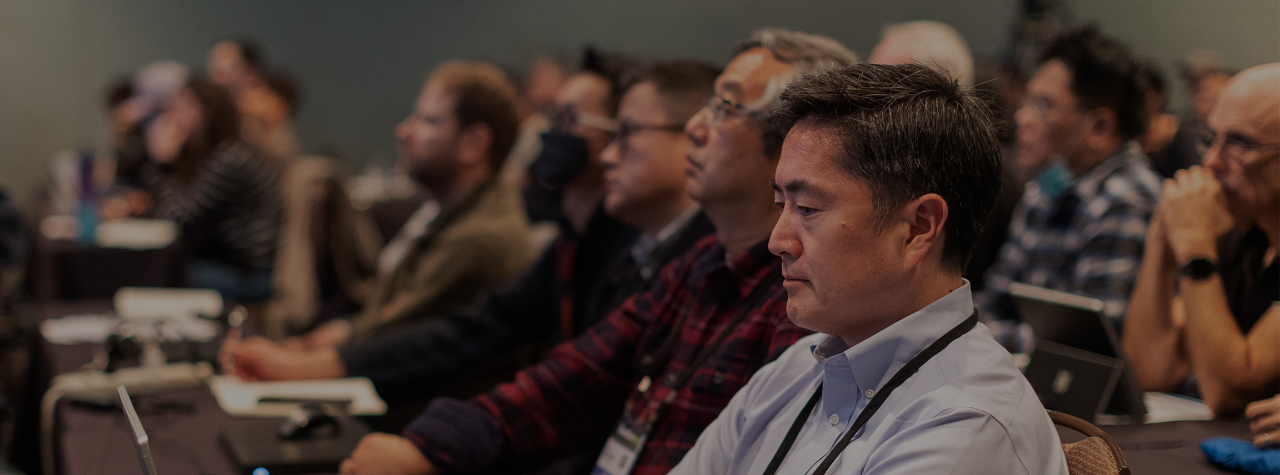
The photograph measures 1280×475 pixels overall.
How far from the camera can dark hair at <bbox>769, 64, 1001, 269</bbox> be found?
109 centimetres

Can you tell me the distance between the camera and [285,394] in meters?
2.19

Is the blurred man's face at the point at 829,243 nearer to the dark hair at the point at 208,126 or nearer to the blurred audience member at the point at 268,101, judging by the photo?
the dark hair at the point at 208,126

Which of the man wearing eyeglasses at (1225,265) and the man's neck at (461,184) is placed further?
the man's neck at (461,184)

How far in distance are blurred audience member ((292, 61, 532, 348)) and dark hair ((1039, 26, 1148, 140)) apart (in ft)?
5.63

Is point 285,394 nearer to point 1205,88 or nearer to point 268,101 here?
point 1205,88

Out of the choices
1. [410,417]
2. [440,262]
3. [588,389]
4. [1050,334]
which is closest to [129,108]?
[440,262]

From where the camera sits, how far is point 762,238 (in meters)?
1.75

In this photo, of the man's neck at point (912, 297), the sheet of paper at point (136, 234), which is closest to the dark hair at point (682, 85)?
the man's neck at point (912, 297)

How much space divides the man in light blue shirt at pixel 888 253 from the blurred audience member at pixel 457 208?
1.87 metres

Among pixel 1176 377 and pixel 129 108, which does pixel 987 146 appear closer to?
pixel 1176 377

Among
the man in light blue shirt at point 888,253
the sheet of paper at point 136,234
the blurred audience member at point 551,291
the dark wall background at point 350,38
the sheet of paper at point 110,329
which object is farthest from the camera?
the dark wall background at point 350,38

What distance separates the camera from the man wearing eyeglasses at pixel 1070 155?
8.94ft

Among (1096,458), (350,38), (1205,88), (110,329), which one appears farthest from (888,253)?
(350,38)

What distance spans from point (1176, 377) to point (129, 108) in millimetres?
6648
